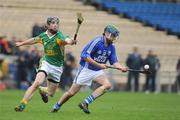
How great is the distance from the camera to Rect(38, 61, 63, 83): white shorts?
17.5m

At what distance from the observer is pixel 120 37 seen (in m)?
40.8

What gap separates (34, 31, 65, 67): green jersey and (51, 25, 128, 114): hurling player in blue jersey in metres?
0.57

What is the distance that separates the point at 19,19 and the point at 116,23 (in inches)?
222

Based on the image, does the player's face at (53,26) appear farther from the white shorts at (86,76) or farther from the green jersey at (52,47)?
the white shorts at (86,76)

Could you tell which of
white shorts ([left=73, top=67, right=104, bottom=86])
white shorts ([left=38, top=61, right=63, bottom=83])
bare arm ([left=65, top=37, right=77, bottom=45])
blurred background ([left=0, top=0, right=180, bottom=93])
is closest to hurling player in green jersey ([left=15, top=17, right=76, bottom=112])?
white shorts ([left=38, top=61, right=63, bottom=83])

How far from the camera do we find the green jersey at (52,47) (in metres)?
17.6

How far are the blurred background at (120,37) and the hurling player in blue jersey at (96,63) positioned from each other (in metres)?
14.8

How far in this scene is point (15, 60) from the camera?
33.9 m

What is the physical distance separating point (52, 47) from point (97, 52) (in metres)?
1.04

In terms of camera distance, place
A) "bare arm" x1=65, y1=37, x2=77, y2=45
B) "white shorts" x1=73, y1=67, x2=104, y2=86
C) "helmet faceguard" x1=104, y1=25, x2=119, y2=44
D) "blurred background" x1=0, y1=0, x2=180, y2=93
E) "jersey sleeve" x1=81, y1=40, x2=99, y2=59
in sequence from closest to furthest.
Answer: "bare arm" x1=65, y1=37, x2=77, y2=45 < "jersey sleeve" x1=81, y1=40, x2=99, y2=59 < "helmet faceguard" x1=104, y1=25, x2=119, y2=44 < "white shorts" x1=73, y1=67, x2=104, y2=86 < "blurred background" x1=0, y1=0, x2=180, y2=93

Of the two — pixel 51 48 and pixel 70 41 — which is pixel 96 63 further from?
A: pixel 51 48

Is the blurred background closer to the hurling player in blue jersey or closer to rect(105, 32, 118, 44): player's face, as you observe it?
the hurling player in blue jersey

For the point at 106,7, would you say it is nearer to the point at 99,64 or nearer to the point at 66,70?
the point at 66,70

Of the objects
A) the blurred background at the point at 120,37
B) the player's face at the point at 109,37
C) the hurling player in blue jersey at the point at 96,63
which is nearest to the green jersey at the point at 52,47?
the hurling player in blue jersey at the point at 96,63
